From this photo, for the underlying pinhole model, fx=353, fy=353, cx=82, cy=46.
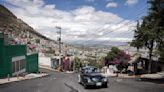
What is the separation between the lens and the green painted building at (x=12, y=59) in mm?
55594

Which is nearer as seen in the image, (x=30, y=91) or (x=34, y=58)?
(x=30, y=91)

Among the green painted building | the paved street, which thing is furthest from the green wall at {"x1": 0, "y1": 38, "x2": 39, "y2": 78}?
the paved street

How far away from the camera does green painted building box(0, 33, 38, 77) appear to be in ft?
182

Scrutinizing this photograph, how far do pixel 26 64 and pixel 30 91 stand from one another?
4976 centimetres

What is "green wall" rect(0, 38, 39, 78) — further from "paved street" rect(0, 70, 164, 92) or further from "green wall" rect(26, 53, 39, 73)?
"paved street" rect(0, 70, 164, 92)

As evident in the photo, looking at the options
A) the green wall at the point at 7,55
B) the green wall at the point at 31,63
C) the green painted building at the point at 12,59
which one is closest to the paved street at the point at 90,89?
the green wall at the point at 7,55

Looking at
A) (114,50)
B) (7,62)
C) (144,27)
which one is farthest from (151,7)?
(114,50)

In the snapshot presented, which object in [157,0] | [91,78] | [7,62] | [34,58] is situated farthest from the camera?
[34,58]

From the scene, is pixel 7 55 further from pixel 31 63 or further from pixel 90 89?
pixel 90 89

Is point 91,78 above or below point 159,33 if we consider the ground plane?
below

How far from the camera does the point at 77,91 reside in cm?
2562

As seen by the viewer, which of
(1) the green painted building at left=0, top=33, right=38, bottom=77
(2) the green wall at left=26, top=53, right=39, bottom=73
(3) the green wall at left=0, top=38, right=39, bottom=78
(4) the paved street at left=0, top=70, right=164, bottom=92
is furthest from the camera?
(2) the green wall at left=26, top=53, right=39, bottom=73

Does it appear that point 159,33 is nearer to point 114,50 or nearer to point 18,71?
point 18,71

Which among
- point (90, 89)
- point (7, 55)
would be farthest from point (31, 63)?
point (90, 89)
